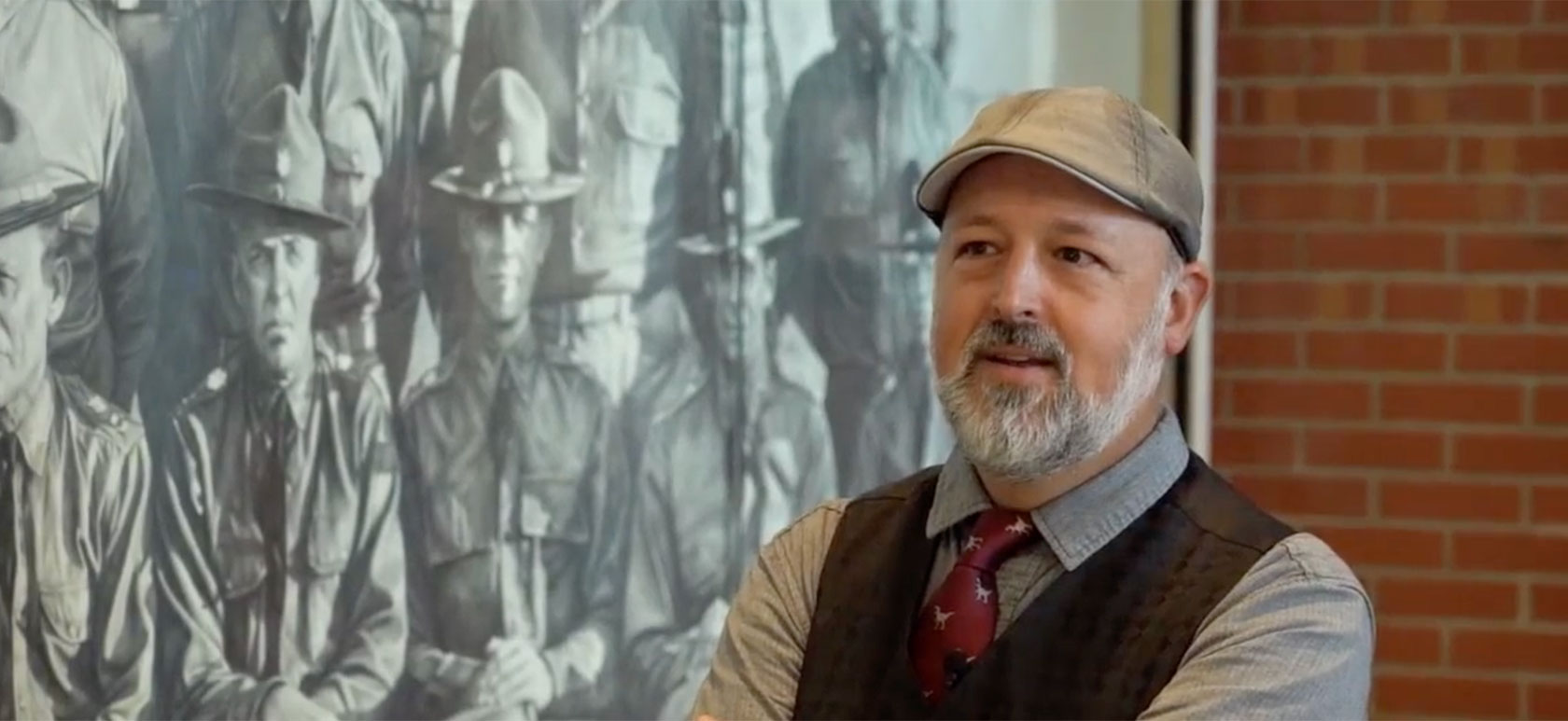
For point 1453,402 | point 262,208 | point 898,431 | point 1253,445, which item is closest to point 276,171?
point 262,208

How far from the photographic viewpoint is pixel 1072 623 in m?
1.28

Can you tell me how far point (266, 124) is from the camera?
6.46 feet

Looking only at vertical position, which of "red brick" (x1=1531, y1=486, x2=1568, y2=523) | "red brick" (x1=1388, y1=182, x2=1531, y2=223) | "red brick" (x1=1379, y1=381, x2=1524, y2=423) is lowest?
"red brick" (x1=1531, y1=486, x2=1568, y2=523)

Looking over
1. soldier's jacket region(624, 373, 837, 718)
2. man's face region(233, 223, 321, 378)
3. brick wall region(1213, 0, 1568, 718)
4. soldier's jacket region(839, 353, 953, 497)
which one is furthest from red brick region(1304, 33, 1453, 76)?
man's face region(233, 223, 321, 378)

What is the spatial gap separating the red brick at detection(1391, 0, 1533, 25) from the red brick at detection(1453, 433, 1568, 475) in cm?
54

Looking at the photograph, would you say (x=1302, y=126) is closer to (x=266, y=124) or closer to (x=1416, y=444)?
(x=1416, y=444)

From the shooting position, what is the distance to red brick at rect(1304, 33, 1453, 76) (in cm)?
232

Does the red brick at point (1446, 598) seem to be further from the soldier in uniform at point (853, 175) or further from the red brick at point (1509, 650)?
the soldier in uniform at point (853, 175)

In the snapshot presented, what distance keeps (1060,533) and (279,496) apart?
103 centimetres

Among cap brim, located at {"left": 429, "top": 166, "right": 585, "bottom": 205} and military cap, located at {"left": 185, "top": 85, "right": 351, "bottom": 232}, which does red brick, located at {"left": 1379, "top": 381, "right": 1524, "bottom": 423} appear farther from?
military cap, located at {"left": 185, "top": 85, "right": 351, "bottom": 232}

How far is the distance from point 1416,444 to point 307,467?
56.0 inches

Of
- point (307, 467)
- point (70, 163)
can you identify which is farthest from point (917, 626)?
point (70, 163)

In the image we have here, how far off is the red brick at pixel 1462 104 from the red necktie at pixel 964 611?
1225 mm

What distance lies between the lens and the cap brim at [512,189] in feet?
6.52
